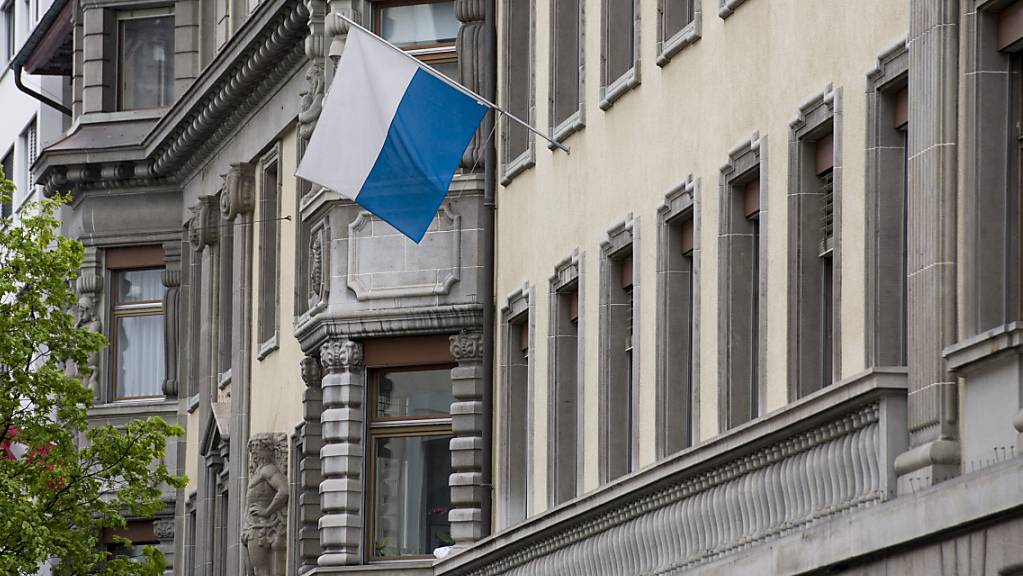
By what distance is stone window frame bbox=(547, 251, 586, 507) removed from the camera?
3122 cm

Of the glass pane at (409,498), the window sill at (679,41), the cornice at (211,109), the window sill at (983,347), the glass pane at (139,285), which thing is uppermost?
the cornice at (211,109)

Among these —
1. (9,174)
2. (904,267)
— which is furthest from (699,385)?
(9,174)

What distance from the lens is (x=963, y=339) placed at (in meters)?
20.8

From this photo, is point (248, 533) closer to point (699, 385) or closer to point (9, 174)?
point (699, 385)

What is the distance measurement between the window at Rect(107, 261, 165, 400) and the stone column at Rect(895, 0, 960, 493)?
33.2m

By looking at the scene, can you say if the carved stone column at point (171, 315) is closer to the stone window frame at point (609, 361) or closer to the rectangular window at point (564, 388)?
the rectangular window at point (564, 388)

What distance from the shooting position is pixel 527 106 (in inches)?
1352

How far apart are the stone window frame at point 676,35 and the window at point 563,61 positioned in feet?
12.2

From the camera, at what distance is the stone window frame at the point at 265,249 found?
4478 cm

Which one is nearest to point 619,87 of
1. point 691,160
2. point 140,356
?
point 691,160

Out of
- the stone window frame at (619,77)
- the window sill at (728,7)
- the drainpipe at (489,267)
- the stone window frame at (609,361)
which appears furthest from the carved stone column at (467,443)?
the window sill at (728,7)

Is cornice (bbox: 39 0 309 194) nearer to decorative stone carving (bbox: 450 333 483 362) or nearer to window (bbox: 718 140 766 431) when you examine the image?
decorative stone carving (bbox: 450 333 483 362)

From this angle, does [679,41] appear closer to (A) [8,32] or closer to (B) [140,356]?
(B) [140,356]

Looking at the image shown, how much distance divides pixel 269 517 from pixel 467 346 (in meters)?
7.75
